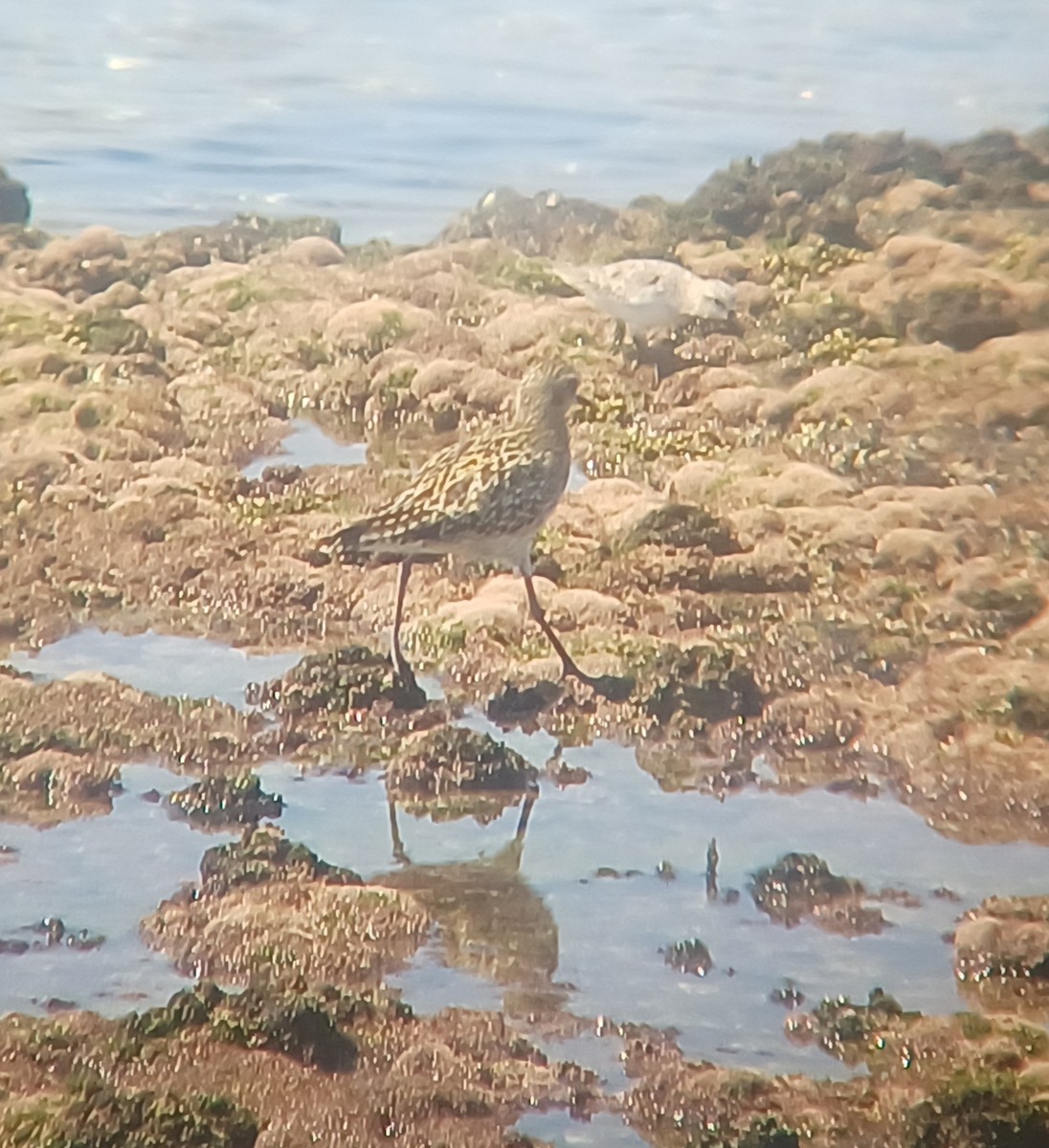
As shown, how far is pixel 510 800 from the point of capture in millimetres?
2463

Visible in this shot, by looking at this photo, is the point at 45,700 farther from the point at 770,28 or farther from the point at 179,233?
the point at 770,28

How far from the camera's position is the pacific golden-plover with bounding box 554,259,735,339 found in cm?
263

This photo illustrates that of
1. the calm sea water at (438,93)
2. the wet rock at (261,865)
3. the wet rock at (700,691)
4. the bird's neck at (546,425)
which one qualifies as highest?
the calm sea water at (438,93)

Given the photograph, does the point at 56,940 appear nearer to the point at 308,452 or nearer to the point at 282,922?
the point at 282,922

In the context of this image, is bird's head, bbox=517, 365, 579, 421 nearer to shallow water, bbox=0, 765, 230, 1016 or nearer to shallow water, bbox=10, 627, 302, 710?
shallow water, bbox=10, 627, 302, 710

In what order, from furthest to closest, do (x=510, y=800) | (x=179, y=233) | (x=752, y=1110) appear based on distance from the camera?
1. (x=179, y=233)
2. (x=510, y=800)
3. (x=752, y=1110)

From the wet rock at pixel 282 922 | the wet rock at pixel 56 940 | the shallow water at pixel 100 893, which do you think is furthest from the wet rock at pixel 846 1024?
the wet rock at pixel 56 940

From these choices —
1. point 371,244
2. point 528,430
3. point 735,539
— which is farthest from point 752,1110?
point 371,244

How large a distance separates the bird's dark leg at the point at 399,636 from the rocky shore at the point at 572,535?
2 centimetres

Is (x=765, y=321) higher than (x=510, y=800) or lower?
higher

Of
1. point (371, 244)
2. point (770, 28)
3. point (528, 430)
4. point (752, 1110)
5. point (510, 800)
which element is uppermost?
point (770, 28)

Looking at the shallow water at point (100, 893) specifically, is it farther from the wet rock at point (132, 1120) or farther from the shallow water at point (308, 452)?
the shallow water at point (308, 452)

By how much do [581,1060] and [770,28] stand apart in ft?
5.92

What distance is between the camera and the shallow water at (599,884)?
7.66 feet
